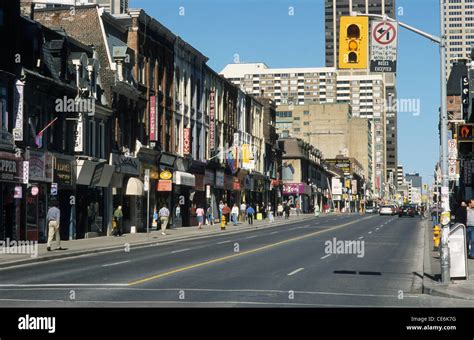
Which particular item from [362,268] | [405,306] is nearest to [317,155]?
[362,268]

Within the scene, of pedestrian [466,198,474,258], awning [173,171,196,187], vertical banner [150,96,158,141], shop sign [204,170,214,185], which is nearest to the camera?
pedestrian [466,198,474,258]

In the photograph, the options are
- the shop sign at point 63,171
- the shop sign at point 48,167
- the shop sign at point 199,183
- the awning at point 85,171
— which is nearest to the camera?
the shop sign at point 48,167

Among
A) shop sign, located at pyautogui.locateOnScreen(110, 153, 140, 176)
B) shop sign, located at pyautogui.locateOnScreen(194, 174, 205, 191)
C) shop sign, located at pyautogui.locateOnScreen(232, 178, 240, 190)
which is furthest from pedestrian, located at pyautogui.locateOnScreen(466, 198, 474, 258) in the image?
shop sign, located at pyautogui.locateOnScreen(232, 178, 240, 190)

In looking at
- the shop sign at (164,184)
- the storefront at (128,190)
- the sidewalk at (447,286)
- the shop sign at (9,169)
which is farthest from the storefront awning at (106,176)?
the sidewalk at (447,286)

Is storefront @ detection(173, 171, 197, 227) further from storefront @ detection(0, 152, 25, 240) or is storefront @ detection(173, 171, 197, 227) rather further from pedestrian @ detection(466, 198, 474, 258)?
pedestrian @ detection(466, 198, 474, 258)

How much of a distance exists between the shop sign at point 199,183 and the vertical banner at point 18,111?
30.5 m

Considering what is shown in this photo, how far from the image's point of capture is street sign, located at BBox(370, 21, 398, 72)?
1752 cm

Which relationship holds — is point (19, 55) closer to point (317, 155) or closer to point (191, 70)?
point (191, 70)

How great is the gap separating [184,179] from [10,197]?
86.2ft

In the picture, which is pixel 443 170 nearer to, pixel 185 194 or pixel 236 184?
pixel 185 194

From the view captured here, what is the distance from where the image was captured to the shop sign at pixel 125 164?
47.4m

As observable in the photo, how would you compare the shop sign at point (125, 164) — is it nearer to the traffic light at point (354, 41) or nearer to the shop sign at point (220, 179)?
the shop sign at point (220, 179)

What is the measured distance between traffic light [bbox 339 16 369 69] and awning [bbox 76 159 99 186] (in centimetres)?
2756
